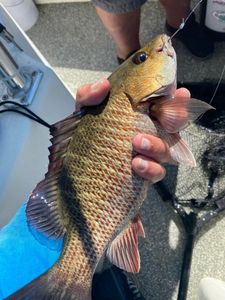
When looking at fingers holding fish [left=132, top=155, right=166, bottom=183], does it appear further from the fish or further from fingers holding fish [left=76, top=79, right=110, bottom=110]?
fingers holding fish [left=76, top=79, right=110, bottom=110]

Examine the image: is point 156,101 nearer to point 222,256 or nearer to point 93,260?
point 93,260

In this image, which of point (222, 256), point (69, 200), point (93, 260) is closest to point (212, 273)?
point (222, 256)

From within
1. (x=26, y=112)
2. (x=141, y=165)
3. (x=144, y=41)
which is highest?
(x=26, y=112)

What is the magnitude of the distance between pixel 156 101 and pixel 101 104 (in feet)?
0.57

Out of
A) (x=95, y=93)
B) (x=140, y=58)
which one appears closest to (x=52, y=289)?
(x=95, y=93)

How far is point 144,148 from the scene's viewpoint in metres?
1.23

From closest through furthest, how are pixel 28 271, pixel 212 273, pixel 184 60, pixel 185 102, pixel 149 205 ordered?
pixel 185 102 → pixel 28 271 → pixel 212 273 → pixel 149 205 → pixel 184 60

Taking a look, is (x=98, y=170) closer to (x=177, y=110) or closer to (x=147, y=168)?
(x=147, y=168)

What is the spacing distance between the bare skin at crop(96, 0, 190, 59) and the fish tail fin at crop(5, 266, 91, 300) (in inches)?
55.8

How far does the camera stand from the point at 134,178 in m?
1.28

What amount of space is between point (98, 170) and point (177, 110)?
1.00 ft

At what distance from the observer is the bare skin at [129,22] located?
2.19 m

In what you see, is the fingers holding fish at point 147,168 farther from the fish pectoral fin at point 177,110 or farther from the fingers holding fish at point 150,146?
the fish pectoral fin at point 177,110

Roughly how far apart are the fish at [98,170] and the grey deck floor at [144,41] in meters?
0.67
